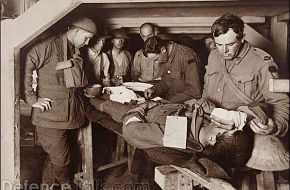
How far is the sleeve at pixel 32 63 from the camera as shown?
1232 mm

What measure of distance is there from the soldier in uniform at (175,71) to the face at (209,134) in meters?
0.22

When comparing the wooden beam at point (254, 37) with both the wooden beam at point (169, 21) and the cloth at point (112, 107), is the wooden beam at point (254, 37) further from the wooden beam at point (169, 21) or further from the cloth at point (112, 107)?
the cloth at point (112, 107)

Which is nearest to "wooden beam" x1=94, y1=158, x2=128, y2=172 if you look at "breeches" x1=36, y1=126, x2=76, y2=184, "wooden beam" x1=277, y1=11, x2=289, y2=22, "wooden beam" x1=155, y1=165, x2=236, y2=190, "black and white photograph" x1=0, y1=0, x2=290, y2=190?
"black and white photograph" x1=0, y1=0, x2=290, y2=190

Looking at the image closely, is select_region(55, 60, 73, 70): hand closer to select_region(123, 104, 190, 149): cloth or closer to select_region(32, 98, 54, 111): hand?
select_region(32, 98, 54, 111): hand

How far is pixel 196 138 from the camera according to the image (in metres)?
1.08

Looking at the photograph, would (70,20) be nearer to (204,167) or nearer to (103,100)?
(103,100)

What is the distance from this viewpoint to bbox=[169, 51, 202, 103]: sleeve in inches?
50.8

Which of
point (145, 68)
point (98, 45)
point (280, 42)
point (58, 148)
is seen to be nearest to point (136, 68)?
point (145, 68)

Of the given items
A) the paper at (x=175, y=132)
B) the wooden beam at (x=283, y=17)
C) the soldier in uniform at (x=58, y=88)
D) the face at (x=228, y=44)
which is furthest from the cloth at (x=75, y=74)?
the wooden beam at (x=283, y=17)

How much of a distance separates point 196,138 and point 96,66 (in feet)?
1.54

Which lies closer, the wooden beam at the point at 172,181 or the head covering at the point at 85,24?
the wooden beam at the point at 172,181

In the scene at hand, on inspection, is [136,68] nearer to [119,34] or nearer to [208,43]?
[119,34]

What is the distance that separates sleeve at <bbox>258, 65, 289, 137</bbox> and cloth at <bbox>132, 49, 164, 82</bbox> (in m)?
0.37

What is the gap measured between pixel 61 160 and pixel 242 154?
0.62 m
